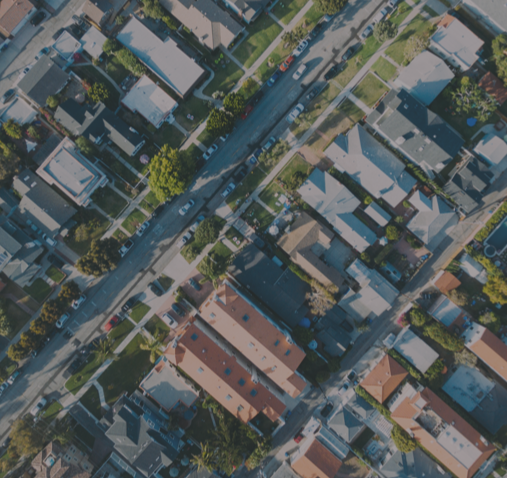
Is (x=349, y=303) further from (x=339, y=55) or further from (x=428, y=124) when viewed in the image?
(x=339, y=55)

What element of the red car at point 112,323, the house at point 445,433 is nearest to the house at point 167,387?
the red car at point 112,323

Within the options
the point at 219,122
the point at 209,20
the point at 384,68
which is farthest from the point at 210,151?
the point at 384,68

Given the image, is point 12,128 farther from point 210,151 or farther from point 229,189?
point 229,189

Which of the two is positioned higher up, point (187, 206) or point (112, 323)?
point (187, 206)

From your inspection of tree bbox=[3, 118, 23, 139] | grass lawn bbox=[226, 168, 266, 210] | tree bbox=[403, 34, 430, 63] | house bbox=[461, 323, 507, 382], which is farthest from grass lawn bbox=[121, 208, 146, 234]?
house bbox=[461, 323, 507, 382]

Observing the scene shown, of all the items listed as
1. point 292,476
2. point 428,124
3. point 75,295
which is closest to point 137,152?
point 75,295
